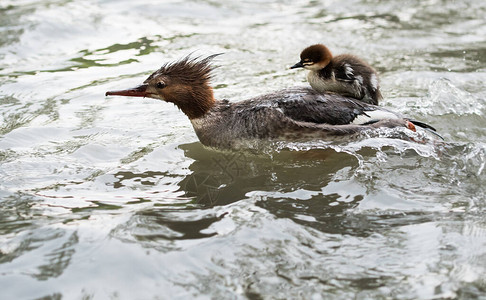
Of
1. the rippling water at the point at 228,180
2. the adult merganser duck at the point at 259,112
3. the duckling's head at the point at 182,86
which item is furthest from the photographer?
the duckling's head at the point at 182,86

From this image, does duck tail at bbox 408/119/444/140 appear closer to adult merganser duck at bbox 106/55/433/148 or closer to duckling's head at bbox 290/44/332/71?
adult merganser duck at bbox 106/55/433/148

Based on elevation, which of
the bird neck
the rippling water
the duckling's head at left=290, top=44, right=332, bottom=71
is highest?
the duckling's head at left=290, top=44, right=332, bottom=71

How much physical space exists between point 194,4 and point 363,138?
20.7 feet

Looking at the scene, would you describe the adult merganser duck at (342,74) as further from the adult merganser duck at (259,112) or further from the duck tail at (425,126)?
the duck tail at (425,126)

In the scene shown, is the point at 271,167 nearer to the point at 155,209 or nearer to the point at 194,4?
the point at 155,209

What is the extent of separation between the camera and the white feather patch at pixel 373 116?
6113 mm

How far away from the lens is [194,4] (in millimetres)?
11477

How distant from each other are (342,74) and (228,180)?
1677mm

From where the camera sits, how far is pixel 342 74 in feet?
20.8

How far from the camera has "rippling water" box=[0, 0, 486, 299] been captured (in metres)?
4.06

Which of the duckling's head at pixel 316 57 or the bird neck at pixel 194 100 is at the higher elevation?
the duckling's head at pixel 316 57

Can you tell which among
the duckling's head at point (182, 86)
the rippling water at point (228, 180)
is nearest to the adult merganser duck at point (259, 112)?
the duckling's head at point (182, 86)

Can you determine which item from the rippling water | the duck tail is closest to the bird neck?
the rippling water

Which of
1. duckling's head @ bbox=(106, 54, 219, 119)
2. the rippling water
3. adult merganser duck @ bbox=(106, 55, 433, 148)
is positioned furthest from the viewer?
Answer: duckling's head @ bbox=(106, 54, 219, 119)
